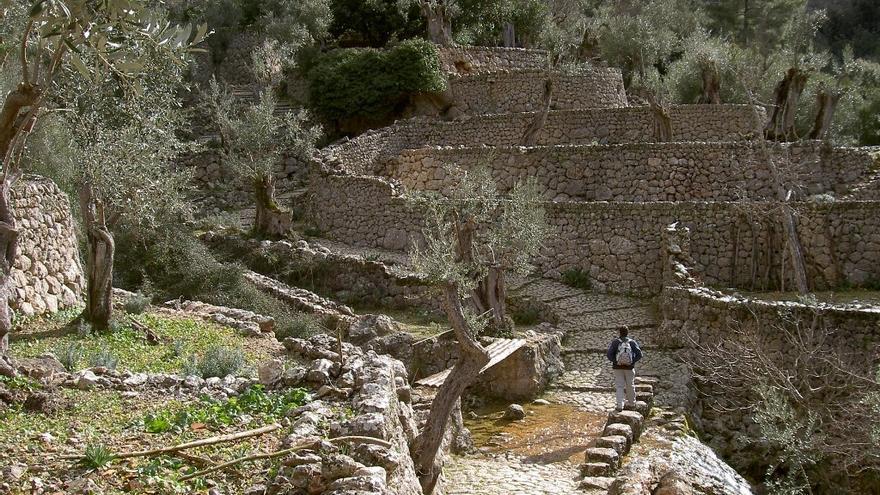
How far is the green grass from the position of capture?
500 inches

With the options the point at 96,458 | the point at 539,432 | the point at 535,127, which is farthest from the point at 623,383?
the point at 535,127

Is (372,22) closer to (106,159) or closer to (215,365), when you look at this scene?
(106,159)

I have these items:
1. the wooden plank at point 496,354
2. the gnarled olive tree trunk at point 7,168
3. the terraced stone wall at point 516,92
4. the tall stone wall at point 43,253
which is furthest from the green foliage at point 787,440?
the terraced stone wall at point 516,92

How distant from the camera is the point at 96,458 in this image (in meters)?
7.47

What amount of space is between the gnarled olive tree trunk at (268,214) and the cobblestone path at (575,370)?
22.1 ft

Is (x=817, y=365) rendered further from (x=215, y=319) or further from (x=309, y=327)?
(x=215, y=319)

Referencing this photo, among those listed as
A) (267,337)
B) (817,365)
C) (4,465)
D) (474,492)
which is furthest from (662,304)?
(4,465)

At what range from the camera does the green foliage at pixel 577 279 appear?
23.0m

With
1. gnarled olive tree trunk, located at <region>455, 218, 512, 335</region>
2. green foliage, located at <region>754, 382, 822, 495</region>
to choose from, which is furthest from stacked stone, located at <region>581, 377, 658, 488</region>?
gnarled olive tree trunk, located at <region>455, 218, 512, 335</region>

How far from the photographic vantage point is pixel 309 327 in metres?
18.0

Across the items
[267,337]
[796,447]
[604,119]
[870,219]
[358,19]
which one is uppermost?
[358,19]

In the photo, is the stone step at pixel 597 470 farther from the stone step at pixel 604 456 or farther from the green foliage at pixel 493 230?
the green foliage at pixel 493 230

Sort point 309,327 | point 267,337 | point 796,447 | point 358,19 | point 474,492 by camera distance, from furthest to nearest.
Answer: point 358,19 < point 309,327 < point 267,337 < point 796,447 < point 474,492

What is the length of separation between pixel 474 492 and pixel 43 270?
9.00 metres
